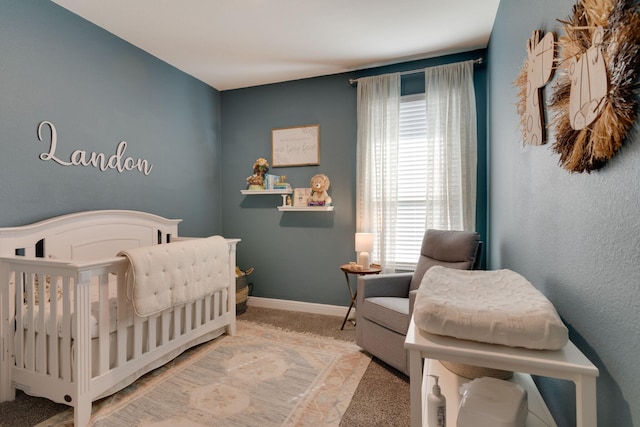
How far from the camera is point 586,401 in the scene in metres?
0.75

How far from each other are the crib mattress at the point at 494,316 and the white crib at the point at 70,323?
167cm

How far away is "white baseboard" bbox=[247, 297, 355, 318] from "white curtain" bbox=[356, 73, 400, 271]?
703 mm

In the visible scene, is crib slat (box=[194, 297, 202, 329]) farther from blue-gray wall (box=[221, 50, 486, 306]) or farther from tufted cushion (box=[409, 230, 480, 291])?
tufted cushion (box=[409, 230, 480, 291])

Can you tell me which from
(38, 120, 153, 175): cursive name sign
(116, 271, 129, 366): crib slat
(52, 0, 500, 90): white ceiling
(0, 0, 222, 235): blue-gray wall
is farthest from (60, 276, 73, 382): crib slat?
(52, 0, 500, 90): white ceiling

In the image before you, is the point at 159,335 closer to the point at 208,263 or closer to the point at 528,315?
the point at 208,263

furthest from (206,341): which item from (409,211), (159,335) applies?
(409,211)

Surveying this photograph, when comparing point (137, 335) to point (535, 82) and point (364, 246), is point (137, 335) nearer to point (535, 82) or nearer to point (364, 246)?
point (364, 246)

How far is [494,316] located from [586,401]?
0.25 metres

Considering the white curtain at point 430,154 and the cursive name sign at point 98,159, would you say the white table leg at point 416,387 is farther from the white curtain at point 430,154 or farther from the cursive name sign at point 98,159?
the cursive name sign at point 98,159

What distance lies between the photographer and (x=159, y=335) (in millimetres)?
2223

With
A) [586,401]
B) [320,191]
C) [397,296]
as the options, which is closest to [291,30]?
[320,191]

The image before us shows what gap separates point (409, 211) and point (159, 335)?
2.31m

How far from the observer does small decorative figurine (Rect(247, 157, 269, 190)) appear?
357 cm

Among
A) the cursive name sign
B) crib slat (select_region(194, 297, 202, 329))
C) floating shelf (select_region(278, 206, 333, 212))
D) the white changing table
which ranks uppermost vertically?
the cursive name sign
